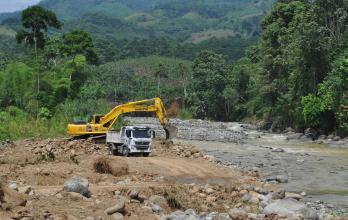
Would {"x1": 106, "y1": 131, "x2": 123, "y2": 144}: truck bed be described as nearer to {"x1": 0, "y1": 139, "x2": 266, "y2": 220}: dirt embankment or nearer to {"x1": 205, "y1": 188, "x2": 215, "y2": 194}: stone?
{"x1": 0, "y1": 139, "x2": 266, "y2": 220}: dirt embankment

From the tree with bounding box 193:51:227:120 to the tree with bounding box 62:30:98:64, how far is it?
17.2 metres

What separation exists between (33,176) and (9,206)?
26.0 feet

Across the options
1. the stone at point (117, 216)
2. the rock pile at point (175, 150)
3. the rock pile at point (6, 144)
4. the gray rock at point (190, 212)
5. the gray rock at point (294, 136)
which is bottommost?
the gray rock at point (294, 136)

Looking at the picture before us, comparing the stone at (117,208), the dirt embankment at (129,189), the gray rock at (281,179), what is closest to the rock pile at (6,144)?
the dirt embankment at (129,189)

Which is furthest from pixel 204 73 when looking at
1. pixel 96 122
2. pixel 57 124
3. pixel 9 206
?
pixel 9 206

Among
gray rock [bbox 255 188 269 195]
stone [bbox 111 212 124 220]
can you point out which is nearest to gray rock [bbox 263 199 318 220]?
gray rock [bbox 255 188 269 195]

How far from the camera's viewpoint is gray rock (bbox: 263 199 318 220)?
17969 millimetres

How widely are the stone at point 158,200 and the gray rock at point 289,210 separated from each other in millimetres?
3146

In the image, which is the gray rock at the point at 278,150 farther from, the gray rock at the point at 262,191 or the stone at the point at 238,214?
the stone at the point at 238,214

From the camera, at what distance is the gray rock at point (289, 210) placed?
1797 cm

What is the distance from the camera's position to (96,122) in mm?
35344

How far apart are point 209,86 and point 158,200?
7447cm

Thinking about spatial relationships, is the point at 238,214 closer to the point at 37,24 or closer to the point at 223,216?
the point at 223,216

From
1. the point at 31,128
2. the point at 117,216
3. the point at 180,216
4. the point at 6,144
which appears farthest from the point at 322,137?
the point at 117,216
